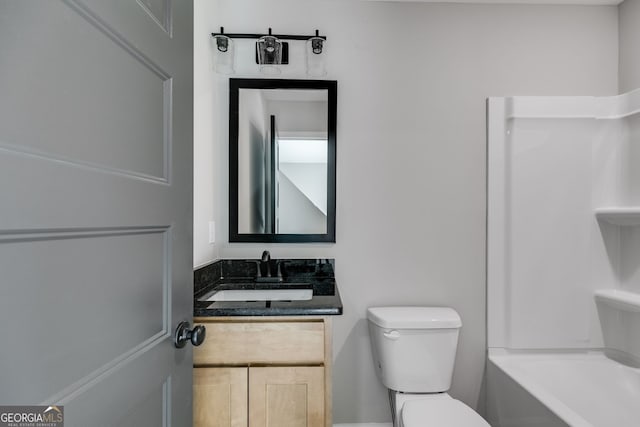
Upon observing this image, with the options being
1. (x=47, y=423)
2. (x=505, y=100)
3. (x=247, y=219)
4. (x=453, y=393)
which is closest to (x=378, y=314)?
(x=453, y=393)

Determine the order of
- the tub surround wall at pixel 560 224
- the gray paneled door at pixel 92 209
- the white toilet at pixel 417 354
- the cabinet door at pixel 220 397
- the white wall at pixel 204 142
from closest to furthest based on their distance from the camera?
the gray paneled door at pixel 92 209
the cabinet door at pixel 220 397
the white wall at pixel 204 142
the white toilet at pixel 417 354
the tub surround wall at pixel 560 224

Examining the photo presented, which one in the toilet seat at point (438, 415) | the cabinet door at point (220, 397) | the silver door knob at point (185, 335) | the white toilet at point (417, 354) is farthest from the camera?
the white toilet at point (417, 354)

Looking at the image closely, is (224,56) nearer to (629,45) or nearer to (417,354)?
(417,354)

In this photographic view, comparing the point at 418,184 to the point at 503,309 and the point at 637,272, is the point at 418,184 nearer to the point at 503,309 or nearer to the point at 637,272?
the point at 503,309

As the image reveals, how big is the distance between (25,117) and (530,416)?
2.04m

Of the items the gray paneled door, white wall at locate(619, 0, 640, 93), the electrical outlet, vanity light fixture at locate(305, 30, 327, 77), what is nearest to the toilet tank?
the electrical outlet

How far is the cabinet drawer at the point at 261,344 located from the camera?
1.34 metres

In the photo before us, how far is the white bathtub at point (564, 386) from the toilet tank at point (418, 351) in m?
0.32

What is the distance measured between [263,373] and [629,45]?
8.33ft

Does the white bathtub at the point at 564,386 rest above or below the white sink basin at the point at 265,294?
below

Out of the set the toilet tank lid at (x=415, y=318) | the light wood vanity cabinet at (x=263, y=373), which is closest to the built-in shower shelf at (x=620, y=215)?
the toilet tank lid at (x=415, y=318)

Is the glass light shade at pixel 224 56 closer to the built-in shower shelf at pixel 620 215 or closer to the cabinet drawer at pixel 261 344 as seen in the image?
the cabinet drawer at pixel 261 344

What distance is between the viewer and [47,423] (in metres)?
0.54

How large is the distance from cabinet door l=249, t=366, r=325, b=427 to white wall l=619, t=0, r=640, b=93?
2257 mm
